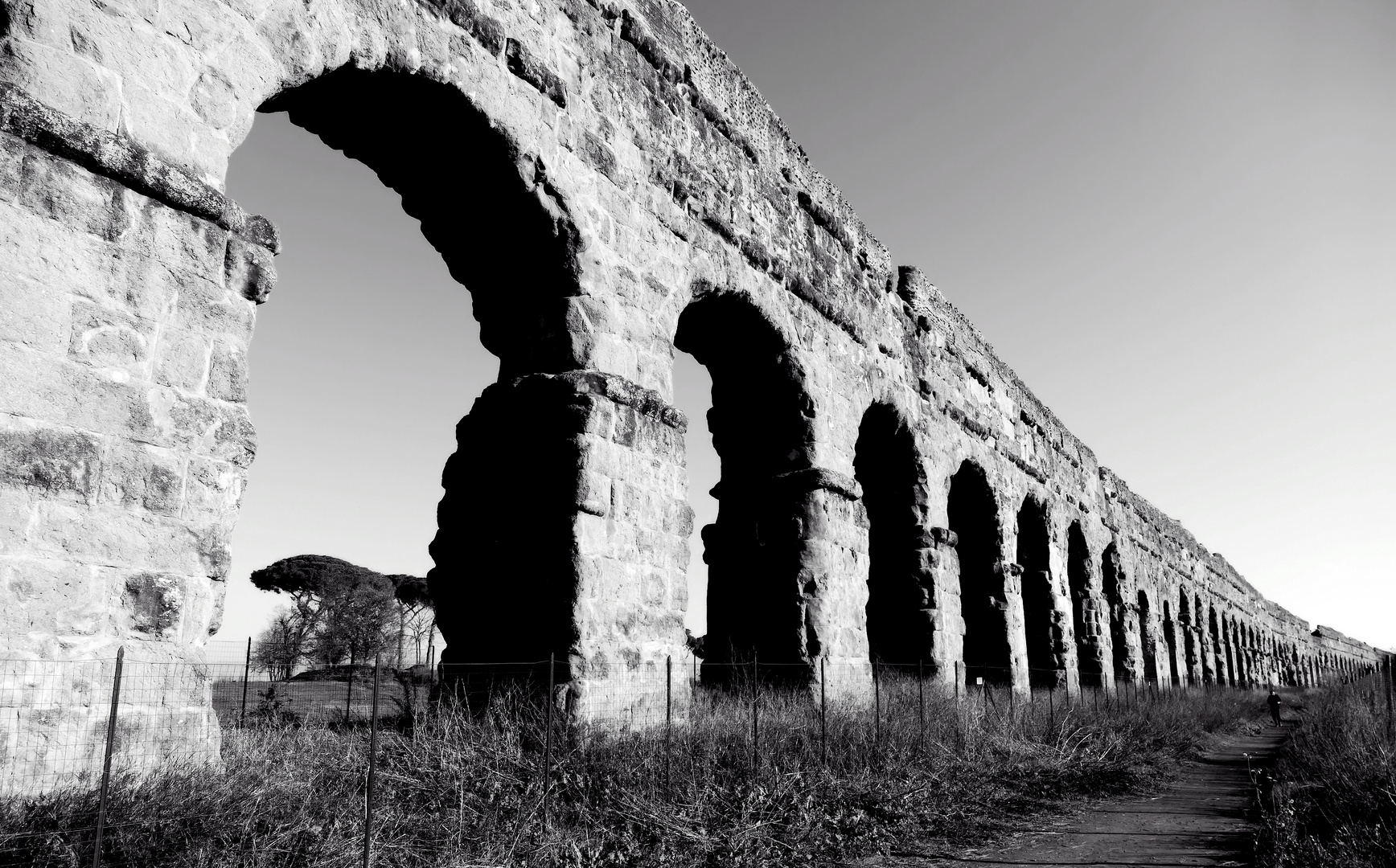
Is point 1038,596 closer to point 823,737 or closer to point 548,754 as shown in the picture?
point 823,737

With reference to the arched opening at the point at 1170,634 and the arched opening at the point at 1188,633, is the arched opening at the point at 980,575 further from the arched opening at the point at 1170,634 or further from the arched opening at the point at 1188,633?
the arched opening at the point at 1188,633

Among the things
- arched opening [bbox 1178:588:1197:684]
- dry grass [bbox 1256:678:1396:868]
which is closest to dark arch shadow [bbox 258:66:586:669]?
dry grass [bbox 1256:678:1396:868]

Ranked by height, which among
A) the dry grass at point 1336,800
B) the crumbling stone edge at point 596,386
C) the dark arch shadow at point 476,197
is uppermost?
the dark arch shadow at point 476,197

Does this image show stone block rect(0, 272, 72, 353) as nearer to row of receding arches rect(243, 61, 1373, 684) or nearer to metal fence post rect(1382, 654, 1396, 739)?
row of receding arches rect(243, 61, 1373, 684)

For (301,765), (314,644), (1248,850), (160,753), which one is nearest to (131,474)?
(160,753)

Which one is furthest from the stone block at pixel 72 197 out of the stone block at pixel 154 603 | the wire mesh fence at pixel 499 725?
the wire mesh fence at pixel 499 725

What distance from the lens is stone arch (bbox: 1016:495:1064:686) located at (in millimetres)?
14500

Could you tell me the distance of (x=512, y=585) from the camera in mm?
5582

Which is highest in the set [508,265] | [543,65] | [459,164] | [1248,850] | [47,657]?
[543,65]

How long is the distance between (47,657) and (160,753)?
0.50m

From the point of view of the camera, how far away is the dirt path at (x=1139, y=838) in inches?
202

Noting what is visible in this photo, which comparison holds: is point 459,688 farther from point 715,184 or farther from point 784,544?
point 715,184

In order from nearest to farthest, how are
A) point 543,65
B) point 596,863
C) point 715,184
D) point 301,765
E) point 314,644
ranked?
point 301,765
point 596,863
point 543,65
point 715,184
point 314,644

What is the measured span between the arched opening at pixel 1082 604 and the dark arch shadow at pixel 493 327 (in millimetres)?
13210
